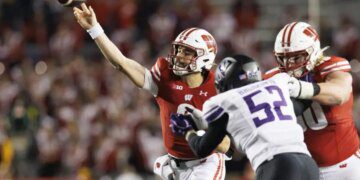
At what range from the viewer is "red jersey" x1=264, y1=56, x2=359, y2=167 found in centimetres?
640

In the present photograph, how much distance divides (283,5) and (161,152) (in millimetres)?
6126

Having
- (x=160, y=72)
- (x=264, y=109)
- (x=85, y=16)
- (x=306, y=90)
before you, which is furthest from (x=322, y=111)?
(x=85, y=16)

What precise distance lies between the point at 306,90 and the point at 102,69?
9289 mm

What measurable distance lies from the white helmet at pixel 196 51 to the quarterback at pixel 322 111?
0.73m

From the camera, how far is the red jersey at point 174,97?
274 inches

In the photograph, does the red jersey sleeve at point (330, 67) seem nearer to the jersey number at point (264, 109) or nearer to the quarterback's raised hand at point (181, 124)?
the jersey number at point (264, 109)

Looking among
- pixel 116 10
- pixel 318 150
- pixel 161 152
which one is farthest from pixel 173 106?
pixel 116 10

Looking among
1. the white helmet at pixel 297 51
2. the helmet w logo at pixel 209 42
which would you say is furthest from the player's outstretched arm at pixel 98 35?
the white helmet at pixel 297 51

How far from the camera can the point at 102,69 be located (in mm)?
14969

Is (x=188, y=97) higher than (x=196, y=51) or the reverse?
the reverse

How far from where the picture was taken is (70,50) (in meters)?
15.9

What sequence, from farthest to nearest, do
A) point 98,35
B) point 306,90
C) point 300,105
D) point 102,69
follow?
point 102,69 → point 98,35 → point 300,105 → point 306,90

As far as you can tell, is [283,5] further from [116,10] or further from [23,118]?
[23,118]

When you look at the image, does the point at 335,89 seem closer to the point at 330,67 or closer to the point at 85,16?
the point at 330,67
